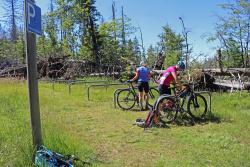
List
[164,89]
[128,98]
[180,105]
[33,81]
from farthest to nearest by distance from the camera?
[128,98]
[164,89]
[180,105]
[33,81]

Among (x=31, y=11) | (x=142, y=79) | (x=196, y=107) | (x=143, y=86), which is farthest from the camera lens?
(x=143, y=86)

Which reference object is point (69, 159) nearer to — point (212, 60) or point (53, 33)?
point (212, 60)

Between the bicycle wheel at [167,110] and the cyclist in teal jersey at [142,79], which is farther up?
the cyclist in teal jersey at [142,79]

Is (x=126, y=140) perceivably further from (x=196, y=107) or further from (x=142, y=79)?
(x=142, y=79)

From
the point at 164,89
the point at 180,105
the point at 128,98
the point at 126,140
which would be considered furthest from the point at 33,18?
the point at 128,98

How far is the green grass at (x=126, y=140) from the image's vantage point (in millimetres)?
6285

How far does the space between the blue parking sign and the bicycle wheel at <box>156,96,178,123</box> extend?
227 inches

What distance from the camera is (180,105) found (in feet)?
35.2

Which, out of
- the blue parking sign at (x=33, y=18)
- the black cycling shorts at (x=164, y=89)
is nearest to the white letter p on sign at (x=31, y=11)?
the blue parking sign at (x=33, y=18)

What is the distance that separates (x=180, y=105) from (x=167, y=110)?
1.55ft

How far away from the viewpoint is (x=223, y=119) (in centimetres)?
1100

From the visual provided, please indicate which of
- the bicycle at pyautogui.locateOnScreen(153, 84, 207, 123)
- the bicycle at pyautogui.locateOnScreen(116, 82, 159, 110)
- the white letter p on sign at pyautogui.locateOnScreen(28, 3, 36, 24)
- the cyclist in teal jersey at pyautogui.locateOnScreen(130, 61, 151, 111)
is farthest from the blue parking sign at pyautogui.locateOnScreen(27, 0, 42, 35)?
the bicycle at pyautogui.locateOnScreen(116, 82, 159, 110)

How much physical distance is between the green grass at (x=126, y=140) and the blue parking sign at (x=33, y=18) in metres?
1.83

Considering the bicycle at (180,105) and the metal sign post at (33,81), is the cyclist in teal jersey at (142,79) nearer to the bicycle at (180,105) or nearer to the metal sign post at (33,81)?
the bicycle at (180,105)
